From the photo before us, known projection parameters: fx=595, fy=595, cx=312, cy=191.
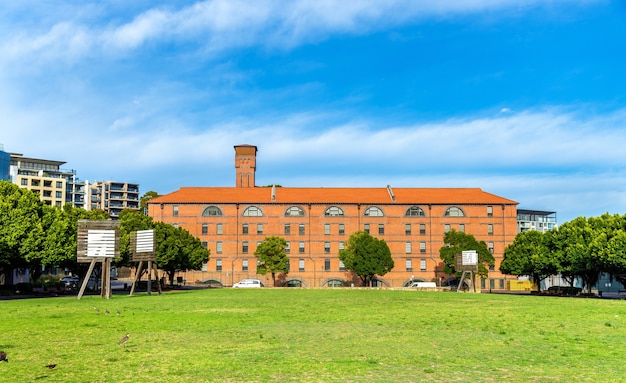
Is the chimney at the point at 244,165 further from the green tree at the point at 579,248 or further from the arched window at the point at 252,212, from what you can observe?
the green tree at the point at 579,248

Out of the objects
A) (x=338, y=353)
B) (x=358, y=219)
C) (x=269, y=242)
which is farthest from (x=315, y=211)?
(x=338, y=353)

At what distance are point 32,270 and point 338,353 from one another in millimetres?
47495

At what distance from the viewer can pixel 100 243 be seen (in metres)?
43.4

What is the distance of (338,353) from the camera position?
13828 mm

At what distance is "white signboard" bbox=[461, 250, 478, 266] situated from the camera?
64.5 metres

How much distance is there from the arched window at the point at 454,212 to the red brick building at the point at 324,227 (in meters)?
0.16

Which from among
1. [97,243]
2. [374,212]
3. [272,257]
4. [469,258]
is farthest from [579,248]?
[97,243]

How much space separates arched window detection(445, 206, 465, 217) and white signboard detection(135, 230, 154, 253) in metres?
55.6

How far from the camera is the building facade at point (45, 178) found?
12731cm

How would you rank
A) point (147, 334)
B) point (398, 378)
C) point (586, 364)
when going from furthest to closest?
point (147, 334), point (586, 364), point (398, 378)

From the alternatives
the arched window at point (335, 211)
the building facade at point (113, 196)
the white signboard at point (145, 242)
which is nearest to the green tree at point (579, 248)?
the arched window at point (335, 211)

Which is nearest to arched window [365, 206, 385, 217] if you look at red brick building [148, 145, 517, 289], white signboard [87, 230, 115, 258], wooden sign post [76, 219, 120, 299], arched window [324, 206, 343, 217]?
red brick building [148, 145, 517, 289]

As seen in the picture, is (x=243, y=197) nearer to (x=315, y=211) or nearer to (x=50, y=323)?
(x=315, y=211)

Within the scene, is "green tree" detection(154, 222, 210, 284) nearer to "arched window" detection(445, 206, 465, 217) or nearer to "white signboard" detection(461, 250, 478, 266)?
"white signboard" detection(461, 250, 478, 266)
